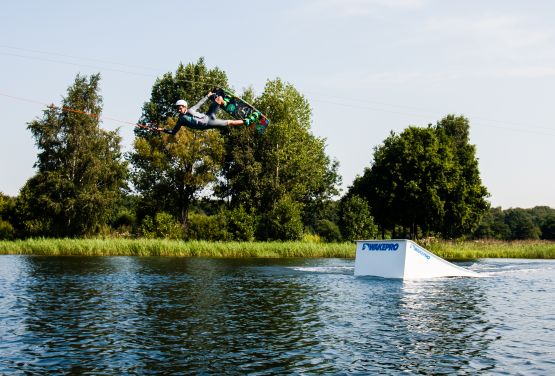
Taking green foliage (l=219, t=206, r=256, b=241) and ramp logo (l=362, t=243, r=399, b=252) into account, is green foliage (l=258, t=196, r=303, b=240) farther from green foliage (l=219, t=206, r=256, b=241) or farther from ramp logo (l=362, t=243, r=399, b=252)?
ramp logo (l=362, t=243, r=399, b=252)

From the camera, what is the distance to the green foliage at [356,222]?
72938 mm

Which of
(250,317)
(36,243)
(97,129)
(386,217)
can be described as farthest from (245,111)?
(386,217)

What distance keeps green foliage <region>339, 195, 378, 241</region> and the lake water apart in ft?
126

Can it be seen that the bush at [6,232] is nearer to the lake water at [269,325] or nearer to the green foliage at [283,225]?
the green foliage at [283,225]

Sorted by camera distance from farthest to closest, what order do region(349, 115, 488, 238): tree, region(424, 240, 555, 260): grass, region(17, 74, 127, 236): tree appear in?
1. region(349, 115, 488, 238): tree
2. region(17, 74, 127, 236): tree
3. region(424, 240, 555, 260): grass

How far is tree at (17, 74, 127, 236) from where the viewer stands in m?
65.8

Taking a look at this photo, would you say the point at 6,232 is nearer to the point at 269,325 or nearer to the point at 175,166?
the point at 175,166

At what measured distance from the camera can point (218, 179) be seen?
80.7m

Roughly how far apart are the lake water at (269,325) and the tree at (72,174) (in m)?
32.8

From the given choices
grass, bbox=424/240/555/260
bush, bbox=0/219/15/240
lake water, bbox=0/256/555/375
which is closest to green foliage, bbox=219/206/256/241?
grass, bbox=424/240/555/260

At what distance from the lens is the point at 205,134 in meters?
73.4

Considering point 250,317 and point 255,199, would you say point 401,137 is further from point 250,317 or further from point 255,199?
point 250,317

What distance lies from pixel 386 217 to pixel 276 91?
2255 cm

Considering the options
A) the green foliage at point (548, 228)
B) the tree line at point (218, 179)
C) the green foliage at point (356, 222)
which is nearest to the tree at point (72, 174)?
the tree line at point (218, 179)
